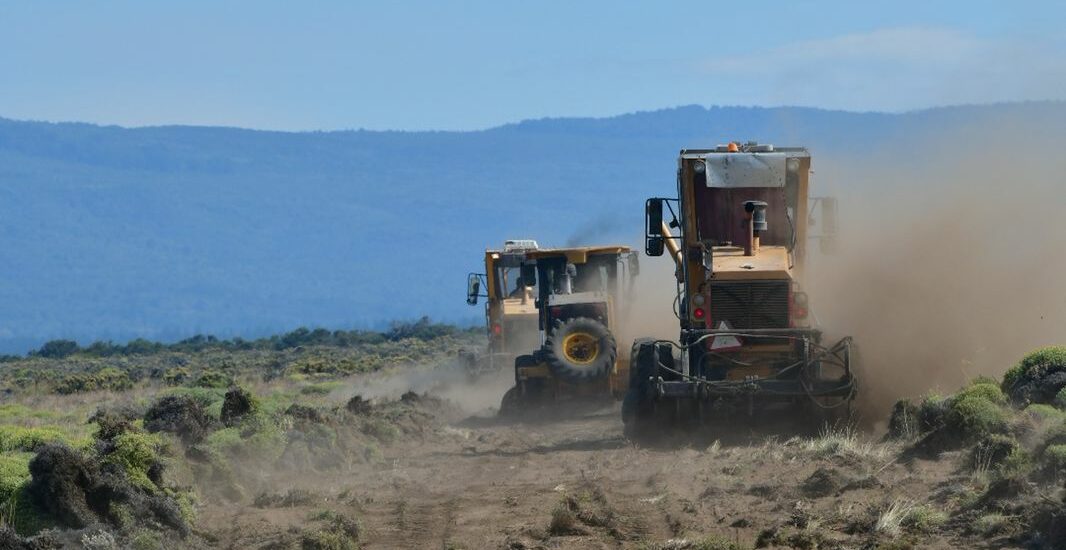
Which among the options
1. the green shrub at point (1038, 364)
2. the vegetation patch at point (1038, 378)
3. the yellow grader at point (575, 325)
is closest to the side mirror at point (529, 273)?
the yellow grader at point (575, 325)

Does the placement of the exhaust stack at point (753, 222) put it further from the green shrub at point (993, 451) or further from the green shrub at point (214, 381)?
the green shrub at point (214, 381)

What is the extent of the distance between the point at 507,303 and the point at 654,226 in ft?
43.5

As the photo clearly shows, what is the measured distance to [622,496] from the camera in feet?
53.6

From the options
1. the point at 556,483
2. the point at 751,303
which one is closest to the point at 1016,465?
the point at 556,483

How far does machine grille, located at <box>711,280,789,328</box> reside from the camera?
71.2ft

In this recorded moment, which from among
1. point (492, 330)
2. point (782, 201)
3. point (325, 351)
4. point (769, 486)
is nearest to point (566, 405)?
point (492, 330)

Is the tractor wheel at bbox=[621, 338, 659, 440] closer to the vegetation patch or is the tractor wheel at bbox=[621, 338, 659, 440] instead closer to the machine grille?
the machine grille

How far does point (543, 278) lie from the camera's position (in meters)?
31.5

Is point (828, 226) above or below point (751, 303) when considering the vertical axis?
above

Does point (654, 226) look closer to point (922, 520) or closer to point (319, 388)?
point (922, 520)

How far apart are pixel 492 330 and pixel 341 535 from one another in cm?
2123

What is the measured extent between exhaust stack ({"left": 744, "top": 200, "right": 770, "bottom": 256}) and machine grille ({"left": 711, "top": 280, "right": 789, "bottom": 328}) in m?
0.78

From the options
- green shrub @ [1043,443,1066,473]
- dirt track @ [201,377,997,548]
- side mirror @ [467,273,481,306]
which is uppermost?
side mirror @ [467,273,481,306]

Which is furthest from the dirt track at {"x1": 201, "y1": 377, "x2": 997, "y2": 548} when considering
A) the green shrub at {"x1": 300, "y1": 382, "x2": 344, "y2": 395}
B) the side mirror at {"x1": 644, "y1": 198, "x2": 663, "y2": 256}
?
the green shrub at {"x1": 300, "y1": 382, "x2": 344, "y2": 395}
